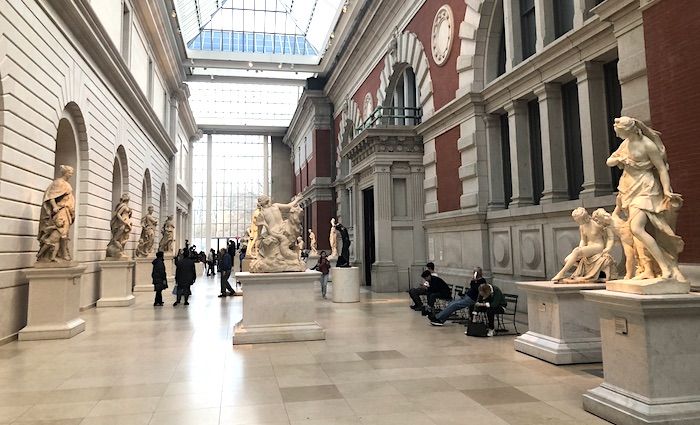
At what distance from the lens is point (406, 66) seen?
17.6 metres

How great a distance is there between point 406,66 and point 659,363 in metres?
15.1

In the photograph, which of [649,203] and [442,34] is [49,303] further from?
[442,34]

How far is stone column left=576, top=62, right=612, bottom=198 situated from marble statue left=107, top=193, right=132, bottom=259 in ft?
39.1

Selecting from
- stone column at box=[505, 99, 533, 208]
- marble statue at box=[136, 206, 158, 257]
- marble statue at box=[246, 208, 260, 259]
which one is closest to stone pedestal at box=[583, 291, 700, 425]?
marble statue at box=[246, 208, 260, 259]

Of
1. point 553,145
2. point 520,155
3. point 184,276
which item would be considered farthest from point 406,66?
point 184,276

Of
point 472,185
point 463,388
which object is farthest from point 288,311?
point 472,185

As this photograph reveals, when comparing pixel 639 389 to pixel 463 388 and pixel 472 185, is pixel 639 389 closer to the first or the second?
pixel 463 388

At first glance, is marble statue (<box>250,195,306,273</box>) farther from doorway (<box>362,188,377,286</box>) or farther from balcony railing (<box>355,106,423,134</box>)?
doorway (<box>362,188,377,286</box>)

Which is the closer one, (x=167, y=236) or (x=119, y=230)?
(x=119, y=230)

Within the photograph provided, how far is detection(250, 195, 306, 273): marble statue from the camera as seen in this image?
→ 8.26 meters

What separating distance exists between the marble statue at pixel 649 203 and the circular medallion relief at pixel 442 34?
31.7ft

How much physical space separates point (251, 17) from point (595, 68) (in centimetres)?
2566

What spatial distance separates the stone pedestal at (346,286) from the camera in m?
13.5

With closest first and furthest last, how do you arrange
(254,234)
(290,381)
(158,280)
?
(290,381) → (254,234) → (158,280)
